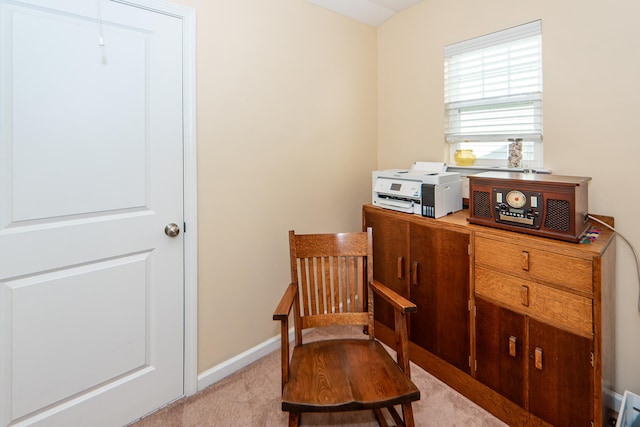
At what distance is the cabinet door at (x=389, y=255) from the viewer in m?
2.19

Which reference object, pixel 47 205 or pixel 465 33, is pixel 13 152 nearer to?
pixel 47 205

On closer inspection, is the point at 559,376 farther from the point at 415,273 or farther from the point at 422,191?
the point at 422,191

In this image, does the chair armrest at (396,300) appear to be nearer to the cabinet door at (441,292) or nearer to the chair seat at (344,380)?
the chair seat at (344,380)

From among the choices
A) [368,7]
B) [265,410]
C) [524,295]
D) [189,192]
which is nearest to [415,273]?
[524,295]

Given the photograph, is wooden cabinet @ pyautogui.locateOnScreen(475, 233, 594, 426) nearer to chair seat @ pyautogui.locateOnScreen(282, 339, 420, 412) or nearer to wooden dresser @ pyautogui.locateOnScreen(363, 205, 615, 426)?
wooden dresser @ pyautogui.locateOnScreen(363, 205, 615, 426)

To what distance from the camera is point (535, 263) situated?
5.09ft

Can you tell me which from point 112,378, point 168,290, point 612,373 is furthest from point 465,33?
point 112,378

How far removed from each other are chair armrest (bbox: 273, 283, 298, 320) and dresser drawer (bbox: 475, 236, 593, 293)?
989mm

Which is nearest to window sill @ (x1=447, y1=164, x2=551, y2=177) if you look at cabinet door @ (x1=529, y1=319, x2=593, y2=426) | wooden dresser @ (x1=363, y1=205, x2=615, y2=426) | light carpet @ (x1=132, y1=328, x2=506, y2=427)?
wooden dresser @ (x1=363, y1=205, x2=615, y2=426)

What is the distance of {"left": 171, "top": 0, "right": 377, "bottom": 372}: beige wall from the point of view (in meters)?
1.95

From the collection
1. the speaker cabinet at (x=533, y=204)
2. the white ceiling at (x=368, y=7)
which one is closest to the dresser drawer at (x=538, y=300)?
the speaker cabinet at (x=533, y=204)

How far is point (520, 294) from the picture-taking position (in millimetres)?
1611

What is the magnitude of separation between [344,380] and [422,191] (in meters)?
1.18

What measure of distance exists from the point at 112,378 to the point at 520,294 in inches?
80.7
